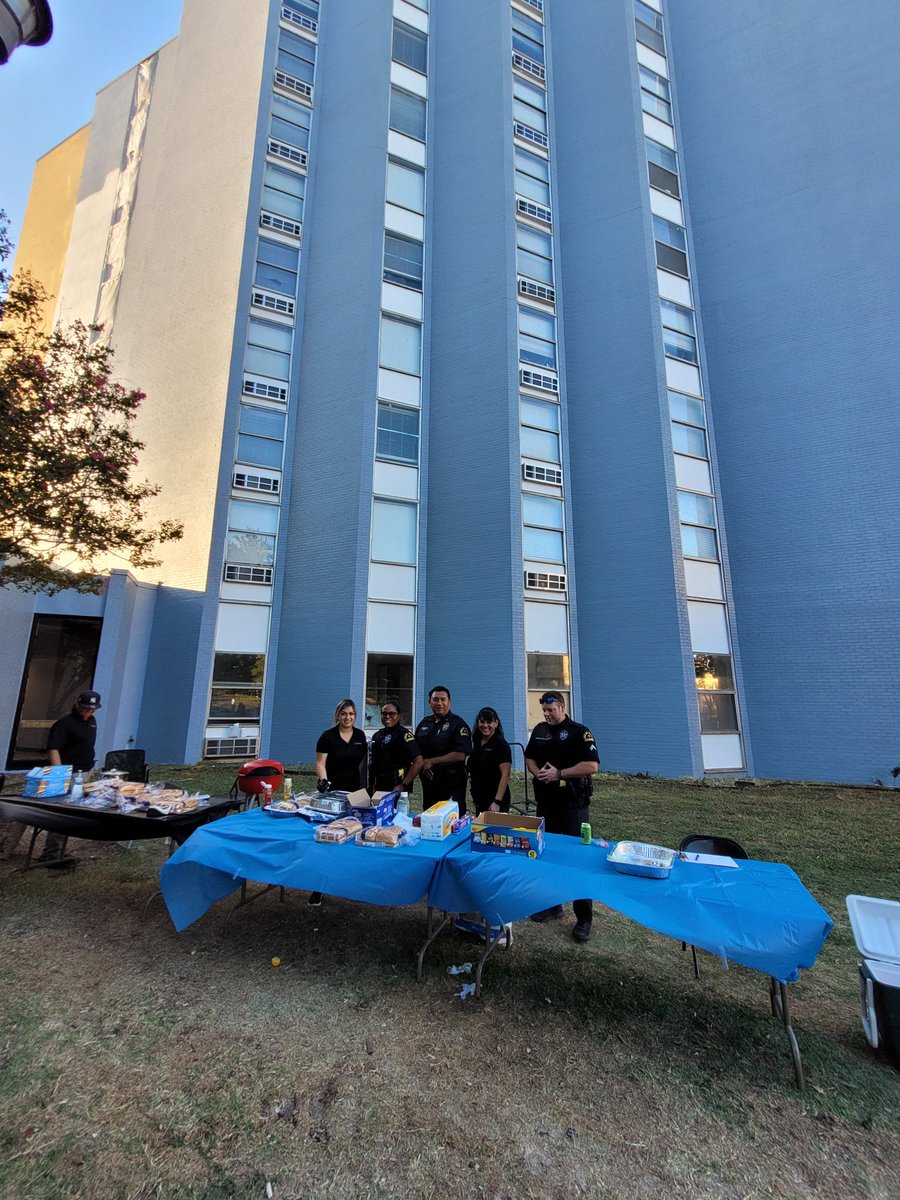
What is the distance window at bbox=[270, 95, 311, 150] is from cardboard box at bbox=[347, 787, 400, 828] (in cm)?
1868

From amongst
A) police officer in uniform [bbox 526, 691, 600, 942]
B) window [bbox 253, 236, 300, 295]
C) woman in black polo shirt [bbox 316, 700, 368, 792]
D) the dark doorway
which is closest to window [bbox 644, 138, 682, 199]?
window [bbox 253, 236, 300, 295]

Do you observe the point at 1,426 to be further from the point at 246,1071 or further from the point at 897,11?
the point at 897,11

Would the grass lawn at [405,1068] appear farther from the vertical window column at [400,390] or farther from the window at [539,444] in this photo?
the window at [539,444]

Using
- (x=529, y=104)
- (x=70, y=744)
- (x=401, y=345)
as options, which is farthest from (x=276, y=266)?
(x=70, y=744)

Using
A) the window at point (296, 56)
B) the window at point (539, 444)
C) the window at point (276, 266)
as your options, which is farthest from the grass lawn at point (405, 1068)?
the window at point (296, 56)

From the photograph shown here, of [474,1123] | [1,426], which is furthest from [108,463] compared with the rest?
[474,1123]

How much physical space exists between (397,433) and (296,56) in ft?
41.0

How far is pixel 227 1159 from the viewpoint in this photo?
2295 mm

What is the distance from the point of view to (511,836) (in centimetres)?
373

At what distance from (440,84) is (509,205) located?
5725 millimetres

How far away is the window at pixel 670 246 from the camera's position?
15055 millimetres

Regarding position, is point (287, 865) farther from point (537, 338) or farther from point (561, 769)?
point (537, 338)

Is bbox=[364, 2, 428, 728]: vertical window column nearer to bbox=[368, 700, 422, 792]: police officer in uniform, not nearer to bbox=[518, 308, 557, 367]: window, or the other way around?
bbox=[518, 308, 557, 367]: window

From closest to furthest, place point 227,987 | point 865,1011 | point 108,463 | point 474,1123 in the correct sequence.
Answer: point 474,1123, point 865,1011, point 227,987, point 108,463
